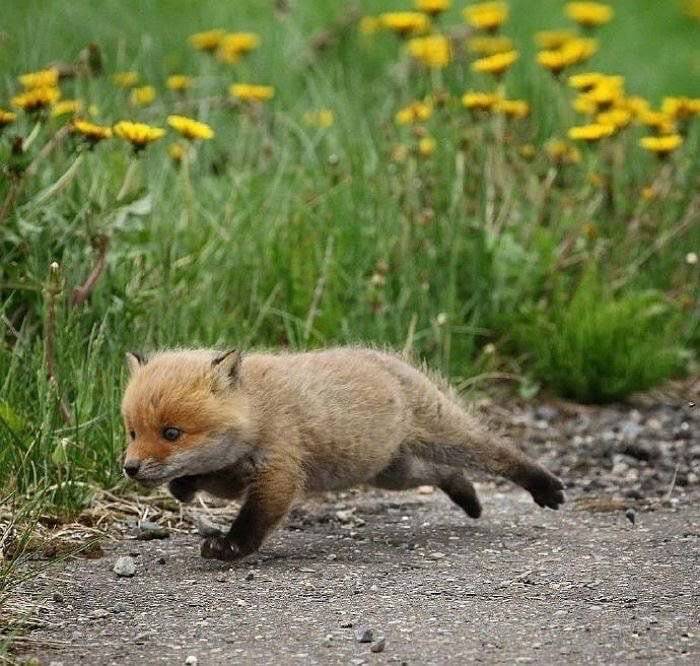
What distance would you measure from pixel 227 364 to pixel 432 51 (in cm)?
377

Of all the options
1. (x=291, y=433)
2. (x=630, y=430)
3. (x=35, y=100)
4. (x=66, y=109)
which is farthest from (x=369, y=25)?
(x=291, y=433)

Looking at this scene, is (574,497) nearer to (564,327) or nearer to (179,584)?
(564,327)

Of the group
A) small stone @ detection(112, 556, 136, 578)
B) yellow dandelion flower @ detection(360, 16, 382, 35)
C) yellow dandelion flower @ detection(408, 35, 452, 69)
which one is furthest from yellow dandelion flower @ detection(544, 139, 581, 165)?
small stone @ detection(112, 556, 136, 578)

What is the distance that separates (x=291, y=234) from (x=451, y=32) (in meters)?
2.64

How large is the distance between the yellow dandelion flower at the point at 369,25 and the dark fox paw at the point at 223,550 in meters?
5.43

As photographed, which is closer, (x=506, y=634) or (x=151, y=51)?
(x=506, y=634)

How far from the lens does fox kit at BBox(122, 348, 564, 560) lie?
470 centimetres

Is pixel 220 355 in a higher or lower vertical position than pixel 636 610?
higher

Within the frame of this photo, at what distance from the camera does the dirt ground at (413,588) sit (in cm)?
401

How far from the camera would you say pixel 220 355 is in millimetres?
4875

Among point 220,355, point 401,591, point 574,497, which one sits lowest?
point 574,497

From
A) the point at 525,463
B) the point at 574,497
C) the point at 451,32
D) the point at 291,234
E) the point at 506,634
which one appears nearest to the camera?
the point at 506,634

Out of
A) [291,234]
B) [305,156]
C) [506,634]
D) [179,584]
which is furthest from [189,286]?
[506,634]

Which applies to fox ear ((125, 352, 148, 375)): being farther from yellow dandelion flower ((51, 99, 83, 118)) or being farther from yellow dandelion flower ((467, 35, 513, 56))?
yellow dandelion flower ((467, 35, 513, 56))
